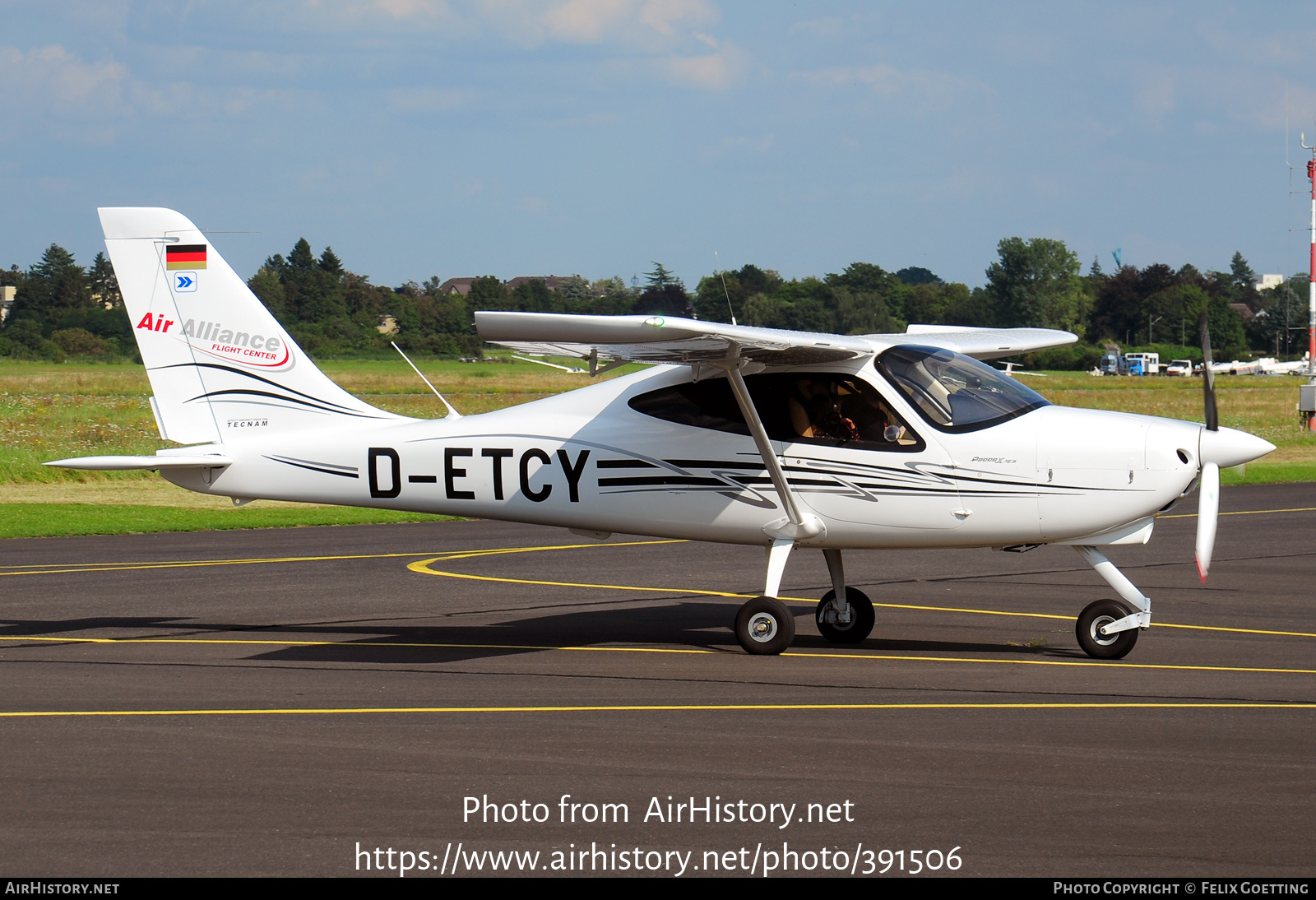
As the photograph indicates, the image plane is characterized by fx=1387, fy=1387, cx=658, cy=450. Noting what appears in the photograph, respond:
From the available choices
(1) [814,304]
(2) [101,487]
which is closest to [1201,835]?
(2) [101,487]

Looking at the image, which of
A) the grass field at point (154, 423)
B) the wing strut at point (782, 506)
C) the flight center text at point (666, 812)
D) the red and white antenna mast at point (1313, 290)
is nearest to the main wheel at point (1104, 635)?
the wing strut at point (782, 506)

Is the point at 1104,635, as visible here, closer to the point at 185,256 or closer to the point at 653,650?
the point at 653,650

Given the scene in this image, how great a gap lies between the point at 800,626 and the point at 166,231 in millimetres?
6725

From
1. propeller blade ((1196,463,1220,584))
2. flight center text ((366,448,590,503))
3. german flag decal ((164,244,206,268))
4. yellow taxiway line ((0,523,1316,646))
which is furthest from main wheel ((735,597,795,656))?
german flag decal ((164,244,206,268))

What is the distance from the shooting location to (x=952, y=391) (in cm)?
1095

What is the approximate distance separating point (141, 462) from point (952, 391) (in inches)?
258

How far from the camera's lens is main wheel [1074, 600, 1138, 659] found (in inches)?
416

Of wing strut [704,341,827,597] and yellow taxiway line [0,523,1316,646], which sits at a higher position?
wing strut [704,341,827,597]

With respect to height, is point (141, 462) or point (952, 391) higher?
point (952, 391)

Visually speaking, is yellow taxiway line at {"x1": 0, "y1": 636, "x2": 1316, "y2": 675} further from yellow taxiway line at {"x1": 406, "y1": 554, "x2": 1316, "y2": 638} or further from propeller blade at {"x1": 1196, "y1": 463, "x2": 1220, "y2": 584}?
yellow taxiway line at {"x1": 406, "y1": 554, "x2": 1316, "y2": 638}

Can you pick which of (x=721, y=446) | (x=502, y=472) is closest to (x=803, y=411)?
(x=721, y=446)

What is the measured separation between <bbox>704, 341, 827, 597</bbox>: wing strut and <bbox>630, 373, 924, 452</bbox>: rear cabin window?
0.14 m

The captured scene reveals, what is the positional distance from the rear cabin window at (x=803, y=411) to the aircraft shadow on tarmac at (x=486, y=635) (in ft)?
5.85

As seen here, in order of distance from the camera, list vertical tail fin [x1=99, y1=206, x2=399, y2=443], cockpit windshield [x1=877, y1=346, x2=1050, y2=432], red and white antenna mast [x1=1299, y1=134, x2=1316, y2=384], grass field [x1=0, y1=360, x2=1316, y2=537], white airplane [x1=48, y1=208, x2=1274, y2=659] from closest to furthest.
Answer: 1. white airplane [x1=48, y1=208, x2=1274, y2=659]
2. cockpit windshield [x1=877, y1=346, x2=1050, y2=432]
3. vertical tail fin [x1=99, y1=206, x2=399, y2=443]
4. grass field [x1=0, y1=360, x2=1316, y2=537]
5. red and white antenna mast [x1=1299, y1=134, x2=1316, y2=384]
